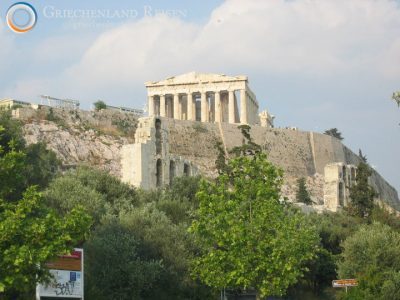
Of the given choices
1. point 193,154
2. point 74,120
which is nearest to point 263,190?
point 74,120

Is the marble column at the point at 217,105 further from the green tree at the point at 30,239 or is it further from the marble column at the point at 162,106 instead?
the green tree at the point at 30,239

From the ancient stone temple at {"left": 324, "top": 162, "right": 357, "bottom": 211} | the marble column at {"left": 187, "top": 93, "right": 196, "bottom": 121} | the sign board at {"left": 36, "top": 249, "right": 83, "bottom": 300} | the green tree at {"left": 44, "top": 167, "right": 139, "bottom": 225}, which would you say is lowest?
the sign board at {"left": 36, "top": 249, "right": 83, "bottom": 300}

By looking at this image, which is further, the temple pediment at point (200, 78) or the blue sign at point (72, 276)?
the temple pediment at point (200, 78)

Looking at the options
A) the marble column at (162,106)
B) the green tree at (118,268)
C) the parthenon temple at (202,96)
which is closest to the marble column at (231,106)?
the parthenon temple at (202,96)

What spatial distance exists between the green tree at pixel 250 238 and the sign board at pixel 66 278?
853cm

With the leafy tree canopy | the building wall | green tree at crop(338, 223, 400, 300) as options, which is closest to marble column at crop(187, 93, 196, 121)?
the building wall

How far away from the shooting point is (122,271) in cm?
3247

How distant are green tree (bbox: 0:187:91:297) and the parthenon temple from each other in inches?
3190

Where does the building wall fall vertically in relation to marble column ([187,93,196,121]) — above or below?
below

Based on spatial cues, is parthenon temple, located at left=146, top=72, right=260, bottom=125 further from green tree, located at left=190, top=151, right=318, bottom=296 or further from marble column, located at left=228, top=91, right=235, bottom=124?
green tree, located at left=190, top=151, right=318, bottom=296

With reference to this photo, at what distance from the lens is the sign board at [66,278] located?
22062 mm

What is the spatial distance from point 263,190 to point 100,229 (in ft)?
22.3

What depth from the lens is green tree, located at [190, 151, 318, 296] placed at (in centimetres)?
3053

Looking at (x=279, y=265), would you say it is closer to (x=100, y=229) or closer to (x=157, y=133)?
(x=100, y=229)
